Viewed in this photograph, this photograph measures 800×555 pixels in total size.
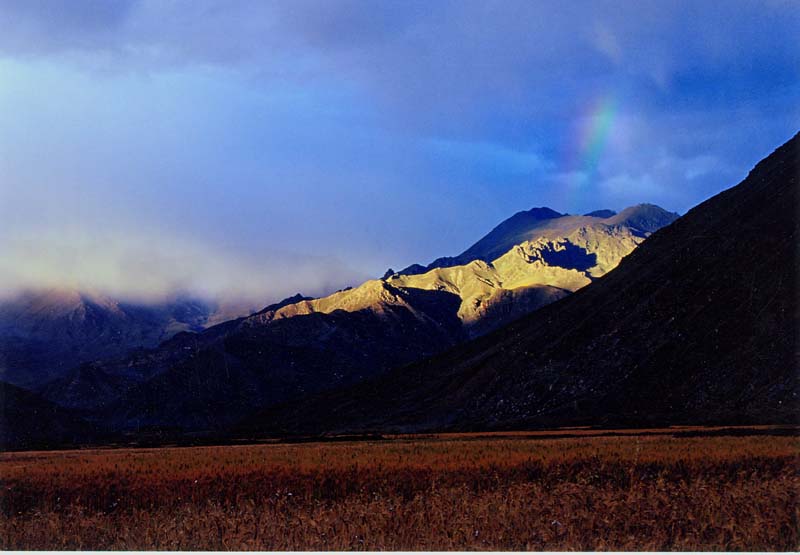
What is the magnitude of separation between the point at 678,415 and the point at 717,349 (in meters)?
15.8

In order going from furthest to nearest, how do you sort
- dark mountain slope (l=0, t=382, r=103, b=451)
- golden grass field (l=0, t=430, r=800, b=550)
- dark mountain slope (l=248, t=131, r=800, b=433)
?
1. dark mountain slope (l=0, t=382, r=103, b=451)
2. dark mountain slope (l=248, t=131, r=800, b=433)
3. golden grass field (l=0, t=430, r=800, b=550)

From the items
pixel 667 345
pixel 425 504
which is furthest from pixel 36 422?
pixel 425 504

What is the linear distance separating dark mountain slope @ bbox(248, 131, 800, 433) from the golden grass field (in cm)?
6316

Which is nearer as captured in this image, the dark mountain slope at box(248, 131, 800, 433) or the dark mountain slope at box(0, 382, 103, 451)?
the dark mountain slope at box(248, 131, 800, 433)

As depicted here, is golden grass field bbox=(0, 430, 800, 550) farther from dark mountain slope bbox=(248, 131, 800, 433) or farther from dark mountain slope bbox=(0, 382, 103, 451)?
dark mountain slope bbox=(0, 382, 103, 451)

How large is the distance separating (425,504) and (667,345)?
104 meters

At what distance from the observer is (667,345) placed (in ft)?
376

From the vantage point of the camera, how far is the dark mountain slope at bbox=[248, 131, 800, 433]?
9381cm

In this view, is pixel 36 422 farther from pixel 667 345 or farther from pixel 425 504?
pixel 425 504

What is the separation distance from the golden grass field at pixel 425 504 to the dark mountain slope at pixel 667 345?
207 ft

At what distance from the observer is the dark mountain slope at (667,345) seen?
9381 centimetres

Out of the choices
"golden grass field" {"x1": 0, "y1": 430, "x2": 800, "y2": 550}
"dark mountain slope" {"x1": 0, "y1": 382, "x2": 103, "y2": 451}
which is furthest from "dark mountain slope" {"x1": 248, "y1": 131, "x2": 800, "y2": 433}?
"dark mountain slope" {"x1": 0, "y1": 382, "x2": 103, "y2": 451}

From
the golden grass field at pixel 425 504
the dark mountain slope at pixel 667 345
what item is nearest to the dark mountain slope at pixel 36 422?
the dark mountain slope at pixel 667 345

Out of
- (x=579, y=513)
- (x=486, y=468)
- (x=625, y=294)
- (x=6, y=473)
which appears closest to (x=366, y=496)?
(x=486, y=468)
